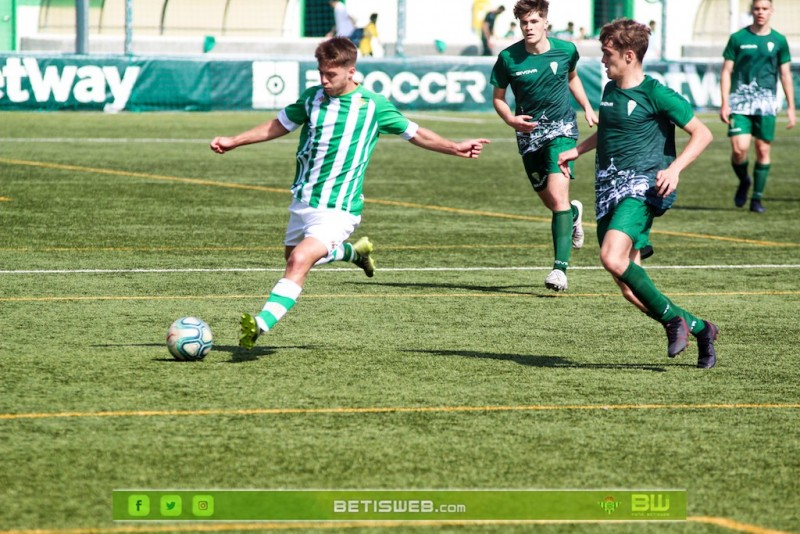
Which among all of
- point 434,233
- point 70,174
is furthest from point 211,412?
point 70,174

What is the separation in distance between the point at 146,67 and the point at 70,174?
32.7 feet

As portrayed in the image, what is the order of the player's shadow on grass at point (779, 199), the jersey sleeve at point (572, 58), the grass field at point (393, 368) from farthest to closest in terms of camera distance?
the player's shadow on grass at point (779, 199), the jersey sleeve at point (572, 58), the grass field at point (393, 368)

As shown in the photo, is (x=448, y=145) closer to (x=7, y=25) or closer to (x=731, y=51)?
(x=731, y=51)

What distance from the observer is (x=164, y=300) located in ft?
32.9

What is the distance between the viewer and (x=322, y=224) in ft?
27.1

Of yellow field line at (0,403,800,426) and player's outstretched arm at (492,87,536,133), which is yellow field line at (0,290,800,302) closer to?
player's outstretched arm at (492,87,536,133)

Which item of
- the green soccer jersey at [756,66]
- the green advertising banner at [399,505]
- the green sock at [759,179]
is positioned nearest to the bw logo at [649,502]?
the green advertising banner at [399,505]

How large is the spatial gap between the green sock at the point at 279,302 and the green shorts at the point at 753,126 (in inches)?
354

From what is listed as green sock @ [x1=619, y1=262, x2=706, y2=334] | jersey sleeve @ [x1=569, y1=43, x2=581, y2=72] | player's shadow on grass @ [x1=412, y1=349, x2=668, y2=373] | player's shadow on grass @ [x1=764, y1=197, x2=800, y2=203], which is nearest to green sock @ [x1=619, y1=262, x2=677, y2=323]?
green sock @ [x1=619, y1=262, x2=706, y2=334]

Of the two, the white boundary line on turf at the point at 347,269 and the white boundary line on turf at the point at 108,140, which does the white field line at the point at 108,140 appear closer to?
the white boundary line on turf at the point at 108,140

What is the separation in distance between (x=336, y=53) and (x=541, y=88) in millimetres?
3428

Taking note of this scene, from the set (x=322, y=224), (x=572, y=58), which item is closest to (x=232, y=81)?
(x=572, y=58)

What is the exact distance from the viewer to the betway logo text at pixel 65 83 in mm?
27547

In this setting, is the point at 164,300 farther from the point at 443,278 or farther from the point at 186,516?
the point at 186,516
